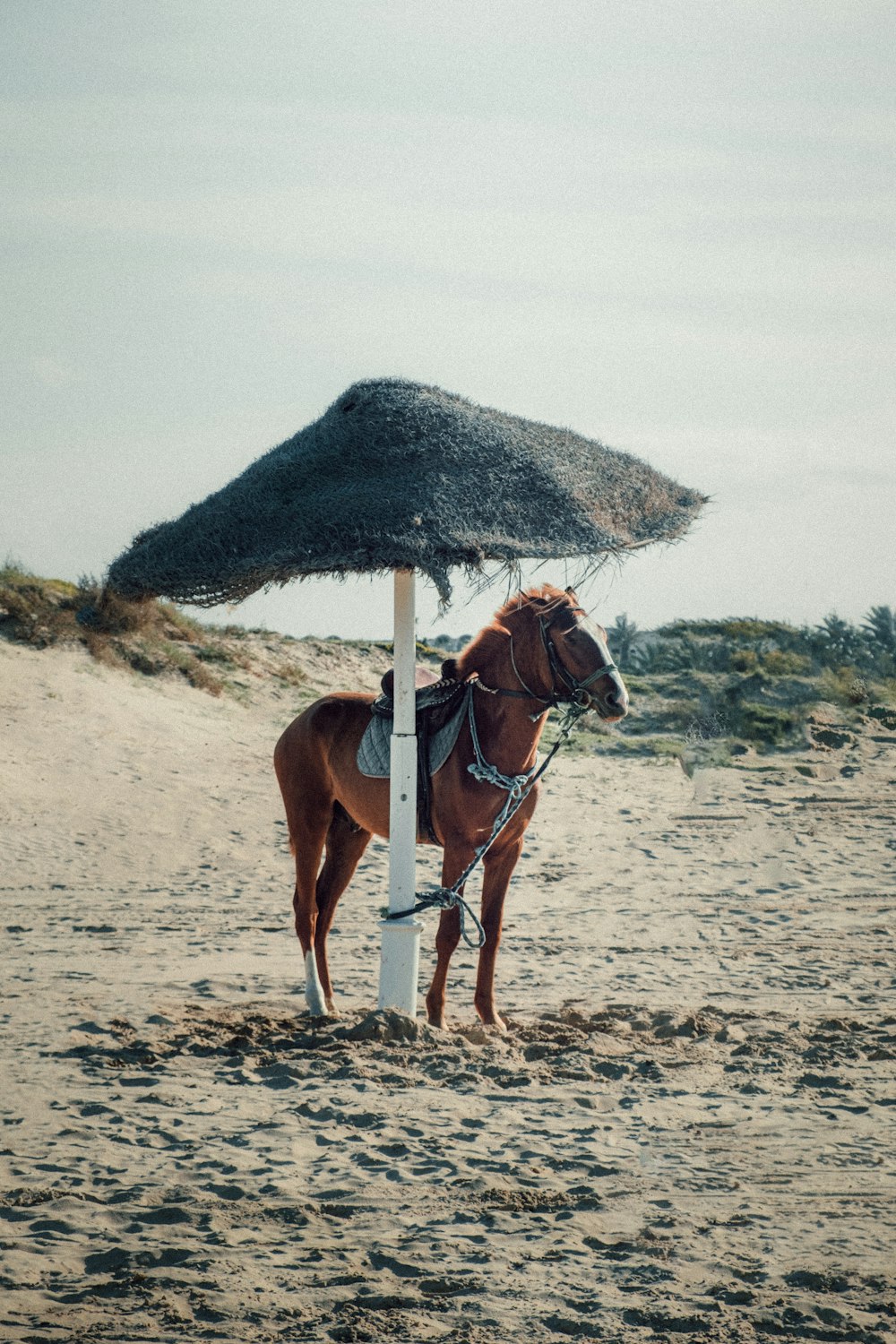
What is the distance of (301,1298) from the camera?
14.1 feet

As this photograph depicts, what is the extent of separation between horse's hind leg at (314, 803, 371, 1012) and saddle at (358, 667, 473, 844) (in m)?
0.81

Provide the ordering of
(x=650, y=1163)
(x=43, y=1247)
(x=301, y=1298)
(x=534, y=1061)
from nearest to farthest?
(x=301, y=1298) → (x=43, y=1247) → (x=650, y=1163) → (x=534, y=1061)

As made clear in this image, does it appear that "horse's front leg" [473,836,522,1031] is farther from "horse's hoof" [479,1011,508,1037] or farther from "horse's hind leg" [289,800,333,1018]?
"horse's hind leg" [289,800,333,1018]

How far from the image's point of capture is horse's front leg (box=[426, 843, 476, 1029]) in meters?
7.27

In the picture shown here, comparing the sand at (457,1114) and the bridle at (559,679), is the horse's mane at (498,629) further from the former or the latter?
the sand at (457,1114)

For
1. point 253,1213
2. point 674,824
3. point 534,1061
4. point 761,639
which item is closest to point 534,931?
point 534,1061

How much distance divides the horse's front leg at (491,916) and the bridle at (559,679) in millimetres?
918

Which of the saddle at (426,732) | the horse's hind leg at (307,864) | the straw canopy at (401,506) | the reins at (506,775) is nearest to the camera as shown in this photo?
the straw canopy at (401,506)

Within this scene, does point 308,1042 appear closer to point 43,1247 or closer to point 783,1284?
point 43,1247

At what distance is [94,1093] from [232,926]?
4.49 meters

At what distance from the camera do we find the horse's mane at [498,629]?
714cm

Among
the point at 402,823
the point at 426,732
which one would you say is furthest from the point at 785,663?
the point at 402,823

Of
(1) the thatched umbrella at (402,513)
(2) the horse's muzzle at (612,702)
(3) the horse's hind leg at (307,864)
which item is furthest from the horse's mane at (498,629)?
(3) the horse's hind leg at (307,864)

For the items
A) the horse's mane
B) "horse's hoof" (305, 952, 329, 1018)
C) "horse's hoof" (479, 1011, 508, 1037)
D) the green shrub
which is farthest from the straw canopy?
the green shrub
